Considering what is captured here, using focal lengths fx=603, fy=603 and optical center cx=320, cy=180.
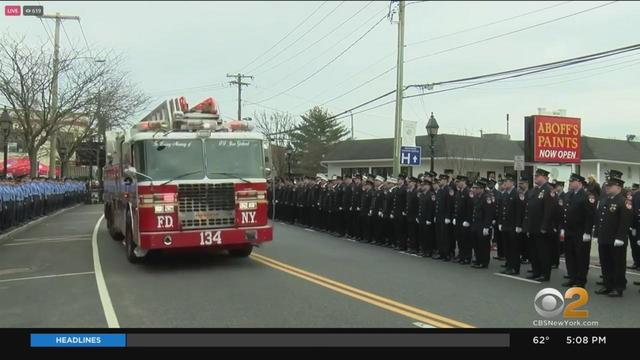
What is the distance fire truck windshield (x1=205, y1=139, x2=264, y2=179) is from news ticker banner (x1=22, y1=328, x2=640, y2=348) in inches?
224

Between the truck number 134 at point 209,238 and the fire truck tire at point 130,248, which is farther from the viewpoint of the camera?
the fire truck tire at point 130,248

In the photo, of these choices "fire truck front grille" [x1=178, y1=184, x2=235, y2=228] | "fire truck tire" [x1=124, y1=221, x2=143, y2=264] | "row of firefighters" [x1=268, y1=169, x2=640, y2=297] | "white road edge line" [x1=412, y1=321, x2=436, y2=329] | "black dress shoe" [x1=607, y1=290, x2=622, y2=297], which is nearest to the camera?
"white road edge line" [x1=412, y1=321, x2=436, y2=329]

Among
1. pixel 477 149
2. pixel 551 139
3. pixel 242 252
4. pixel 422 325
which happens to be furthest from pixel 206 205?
pixel 477 149

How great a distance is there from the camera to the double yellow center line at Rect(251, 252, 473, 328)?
693 centimetres

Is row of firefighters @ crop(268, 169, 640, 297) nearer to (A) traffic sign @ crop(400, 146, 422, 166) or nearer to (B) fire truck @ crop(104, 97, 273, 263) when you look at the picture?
(B) fire truck @ crop(104, 97, 273, 263)

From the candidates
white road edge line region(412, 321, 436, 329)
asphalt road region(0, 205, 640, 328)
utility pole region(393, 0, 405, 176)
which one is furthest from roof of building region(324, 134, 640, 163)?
white road edge line region(412, 321, 436, 329)

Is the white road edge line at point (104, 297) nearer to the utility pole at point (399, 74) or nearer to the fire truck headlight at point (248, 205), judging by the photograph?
the fire truck headlight at point (248, 205)

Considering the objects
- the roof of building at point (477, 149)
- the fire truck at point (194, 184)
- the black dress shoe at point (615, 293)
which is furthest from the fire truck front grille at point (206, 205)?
the roof of building at point (477, 149)

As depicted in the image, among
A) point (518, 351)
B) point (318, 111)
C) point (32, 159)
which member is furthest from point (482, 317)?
point (318, 111)

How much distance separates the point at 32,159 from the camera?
27969mm

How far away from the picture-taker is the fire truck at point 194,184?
1066 cm

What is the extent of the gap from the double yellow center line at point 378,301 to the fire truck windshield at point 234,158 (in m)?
1.89

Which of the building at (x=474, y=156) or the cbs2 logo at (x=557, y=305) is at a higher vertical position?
the building at (x=474, y=156)

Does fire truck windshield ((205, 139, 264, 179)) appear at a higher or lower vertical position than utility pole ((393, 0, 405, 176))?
lower
